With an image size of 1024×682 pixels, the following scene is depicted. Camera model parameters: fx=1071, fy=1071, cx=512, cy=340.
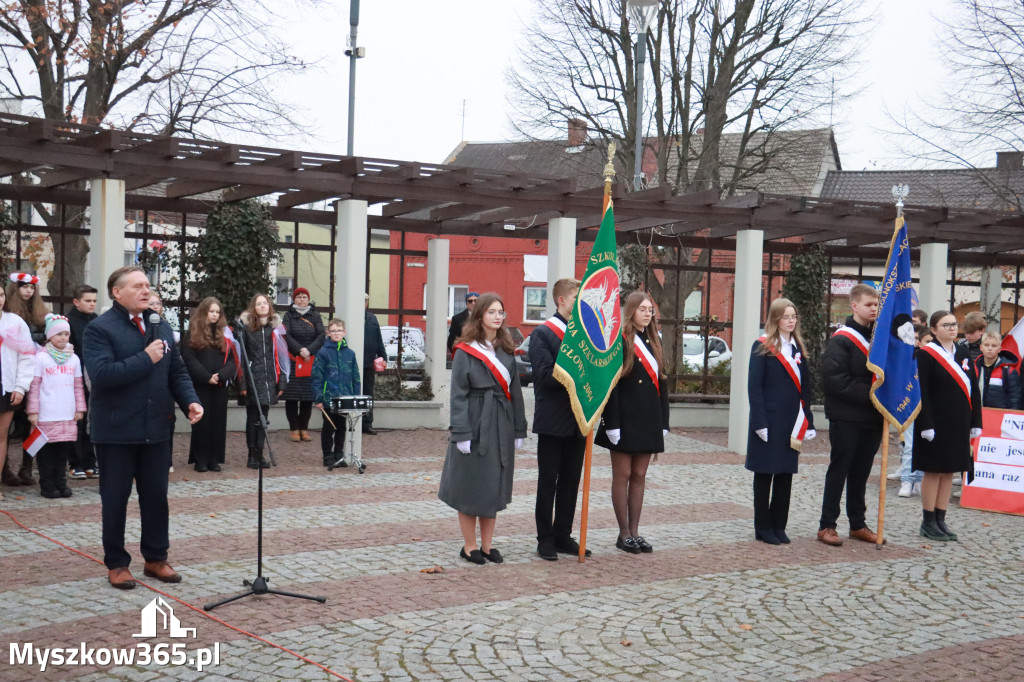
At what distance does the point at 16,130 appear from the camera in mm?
10992

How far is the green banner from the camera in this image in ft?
24.7

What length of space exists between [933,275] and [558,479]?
37.3 ft

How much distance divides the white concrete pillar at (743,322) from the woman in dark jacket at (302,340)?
18.8 ft

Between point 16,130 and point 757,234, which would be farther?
point 757,234

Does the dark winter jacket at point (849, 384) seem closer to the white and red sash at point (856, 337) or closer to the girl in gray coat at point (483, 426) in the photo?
the white and red sash at point (856, 337)

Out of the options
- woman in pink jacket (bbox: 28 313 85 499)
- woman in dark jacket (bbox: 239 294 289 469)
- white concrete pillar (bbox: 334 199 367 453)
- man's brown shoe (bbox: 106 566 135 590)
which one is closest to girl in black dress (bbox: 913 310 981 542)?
man's brown shoe (bbox: 106 566 135 590)

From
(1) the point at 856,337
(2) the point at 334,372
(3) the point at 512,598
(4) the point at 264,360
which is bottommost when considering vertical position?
(3) the point at 512,598

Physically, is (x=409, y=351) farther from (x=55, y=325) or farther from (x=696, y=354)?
(x=55, y=325)

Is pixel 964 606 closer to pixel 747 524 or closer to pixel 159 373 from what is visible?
pixel 747 524

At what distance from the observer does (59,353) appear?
31.6 ft

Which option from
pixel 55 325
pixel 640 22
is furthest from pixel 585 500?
pixel 640 22

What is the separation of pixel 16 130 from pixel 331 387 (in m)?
4.19

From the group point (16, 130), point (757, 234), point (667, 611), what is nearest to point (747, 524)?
point (667, 611)

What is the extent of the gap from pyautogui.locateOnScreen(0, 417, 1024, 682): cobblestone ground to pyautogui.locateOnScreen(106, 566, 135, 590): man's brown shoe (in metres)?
0.08
